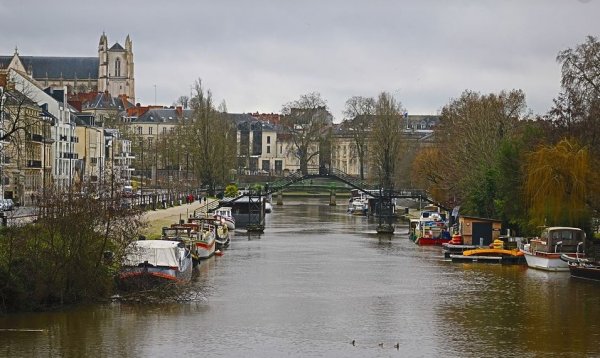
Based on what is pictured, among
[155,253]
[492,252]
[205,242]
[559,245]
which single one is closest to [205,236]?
[205,242]

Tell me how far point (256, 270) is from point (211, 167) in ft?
201

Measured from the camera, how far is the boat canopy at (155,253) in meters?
42.3

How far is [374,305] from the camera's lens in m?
41.0

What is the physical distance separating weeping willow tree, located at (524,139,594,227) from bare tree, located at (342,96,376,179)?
85.9 meters

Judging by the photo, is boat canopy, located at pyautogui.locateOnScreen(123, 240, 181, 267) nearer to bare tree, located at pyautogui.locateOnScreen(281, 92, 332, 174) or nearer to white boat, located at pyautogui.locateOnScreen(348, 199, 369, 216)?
white boat, located at pyautogui.locateOnScreen(348, 199, 369, 216)

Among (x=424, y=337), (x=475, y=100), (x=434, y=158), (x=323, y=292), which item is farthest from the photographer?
(x=434, y=158)

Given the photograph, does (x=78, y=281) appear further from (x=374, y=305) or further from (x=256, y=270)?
(x=256, y=270)

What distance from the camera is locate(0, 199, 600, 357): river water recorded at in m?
32.3

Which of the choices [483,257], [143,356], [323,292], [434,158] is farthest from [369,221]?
[143,356]

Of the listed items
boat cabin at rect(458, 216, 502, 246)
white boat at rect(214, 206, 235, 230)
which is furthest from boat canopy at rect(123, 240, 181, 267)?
white boat at rect(214, 206, 235, 230)

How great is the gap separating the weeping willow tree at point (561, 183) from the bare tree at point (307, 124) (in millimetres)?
95585

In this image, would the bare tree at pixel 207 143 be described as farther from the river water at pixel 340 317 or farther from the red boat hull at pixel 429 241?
the river water at pixel 340 317

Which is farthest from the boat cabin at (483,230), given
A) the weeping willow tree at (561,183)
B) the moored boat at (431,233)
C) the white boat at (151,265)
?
the white boat at (151,265)

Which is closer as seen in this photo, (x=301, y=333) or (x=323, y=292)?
(x=301, y=333)
